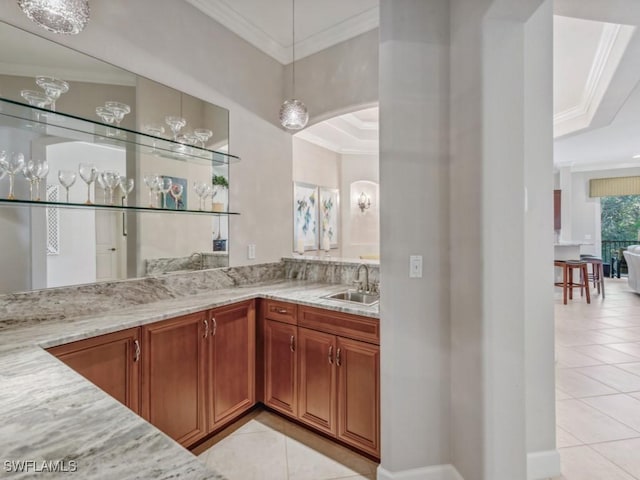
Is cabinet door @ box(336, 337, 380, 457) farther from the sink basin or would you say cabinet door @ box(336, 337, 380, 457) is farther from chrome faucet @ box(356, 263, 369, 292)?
chrome faucet @ box(356, 263, 369, 292)

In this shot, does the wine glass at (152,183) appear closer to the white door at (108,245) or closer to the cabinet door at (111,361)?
the white door at (108,245)

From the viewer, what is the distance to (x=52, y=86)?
183cm

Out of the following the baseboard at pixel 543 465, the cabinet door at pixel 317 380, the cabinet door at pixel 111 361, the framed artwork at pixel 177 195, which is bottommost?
the baseboard at pixel 543 465

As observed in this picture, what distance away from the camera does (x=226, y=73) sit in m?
2.78

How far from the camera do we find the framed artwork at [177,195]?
8.07 ft

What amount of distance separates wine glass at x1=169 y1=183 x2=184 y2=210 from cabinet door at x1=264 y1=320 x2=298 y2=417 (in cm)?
115

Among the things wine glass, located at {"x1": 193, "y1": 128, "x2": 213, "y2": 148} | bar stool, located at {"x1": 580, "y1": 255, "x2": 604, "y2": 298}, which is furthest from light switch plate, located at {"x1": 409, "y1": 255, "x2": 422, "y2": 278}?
bar stool, located at {"x1": 580, "y1": 255, "x2": 604, "y2": 298}

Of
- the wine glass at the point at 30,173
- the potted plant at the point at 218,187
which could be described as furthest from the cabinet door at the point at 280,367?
the wine glass at the point at 30,173

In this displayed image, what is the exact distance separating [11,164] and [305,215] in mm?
3853

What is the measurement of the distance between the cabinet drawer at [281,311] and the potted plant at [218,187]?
888 mm

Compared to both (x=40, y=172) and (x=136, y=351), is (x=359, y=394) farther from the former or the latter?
(x=40, y=172)

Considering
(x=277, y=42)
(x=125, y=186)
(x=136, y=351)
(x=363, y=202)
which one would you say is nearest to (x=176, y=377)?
(x=136, y=351)

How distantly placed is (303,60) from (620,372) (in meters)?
4.35

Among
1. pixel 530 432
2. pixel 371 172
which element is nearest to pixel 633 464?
pixel 530 432
